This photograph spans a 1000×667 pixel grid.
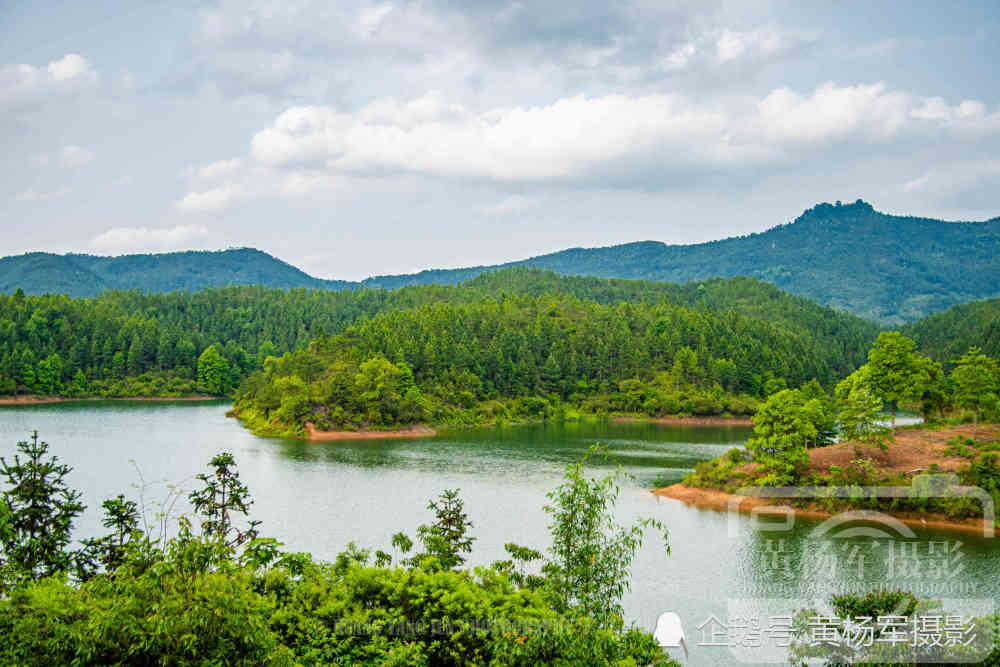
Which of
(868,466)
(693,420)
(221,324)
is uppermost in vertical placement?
(221,324)

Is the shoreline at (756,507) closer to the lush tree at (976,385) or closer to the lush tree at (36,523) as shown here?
the lush tree at (976,385)

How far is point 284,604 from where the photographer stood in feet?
43.3

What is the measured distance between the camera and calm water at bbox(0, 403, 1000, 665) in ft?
79.4

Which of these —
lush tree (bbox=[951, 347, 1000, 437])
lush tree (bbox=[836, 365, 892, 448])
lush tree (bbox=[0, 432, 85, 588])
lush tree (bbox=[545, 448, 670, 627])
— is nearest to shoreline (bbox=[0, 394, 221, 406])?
lush tree (bbox=[0, 432, 85, 588])

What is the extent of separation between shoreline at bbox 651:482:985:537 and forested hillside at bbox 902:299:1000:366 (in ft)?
204

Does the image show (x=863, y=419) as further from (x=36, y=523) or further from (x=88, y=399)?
(x=88, y=399)

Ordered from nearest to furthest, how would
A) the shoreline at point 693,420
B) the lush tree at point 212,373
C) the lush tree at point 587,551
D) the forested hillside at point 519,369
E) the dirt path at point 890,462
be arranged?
the lush tree at point 587,551 → the dirt path at point 890,462 → the forested hillside at point 519,369 → the shoreline at point 693,420 → the lush tree at point 212,373

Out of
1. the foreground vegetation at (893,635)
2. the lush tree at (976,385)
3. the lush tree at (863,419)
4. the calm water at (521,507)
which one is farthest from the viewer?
the lush tree at (976,385)

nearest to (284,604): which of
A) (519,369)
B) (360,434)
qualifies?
(360,434)

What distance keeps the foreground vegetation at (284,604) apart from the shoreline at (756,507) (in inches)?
915

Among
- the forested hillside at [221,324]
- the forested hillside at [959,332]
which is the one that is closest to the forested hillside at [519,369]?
the forested hillside at [221,324]

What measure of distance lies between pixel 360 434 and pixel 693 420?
36.8 m

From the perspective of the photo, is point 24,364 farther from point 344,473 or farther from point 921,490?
point 921,490

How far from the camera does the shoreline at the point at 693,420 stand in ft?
265
